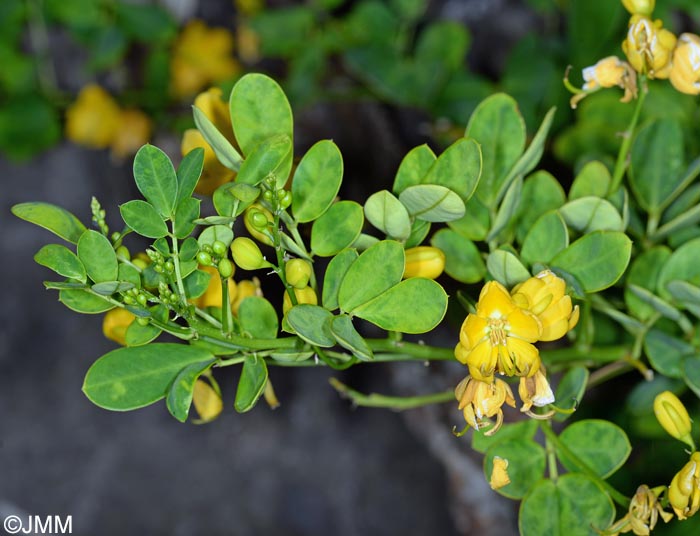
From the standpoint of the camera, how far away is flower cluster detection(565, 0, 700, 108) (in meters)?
0.73

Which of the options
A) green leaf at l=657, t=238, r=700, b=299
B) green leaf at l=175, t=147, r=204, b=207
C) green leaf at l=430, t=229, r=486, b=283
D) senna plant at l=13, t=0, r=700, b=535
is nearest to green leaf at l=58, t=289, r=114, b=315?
senna plant at l=13, t=0, r=700, b=535

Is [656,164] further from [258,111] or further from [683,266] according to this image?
[258,111]

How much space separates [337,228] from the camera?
725 mm

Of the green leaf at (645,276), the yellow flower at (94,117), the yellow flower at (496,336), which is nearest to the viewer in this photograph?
the yellow flower at (496,336)

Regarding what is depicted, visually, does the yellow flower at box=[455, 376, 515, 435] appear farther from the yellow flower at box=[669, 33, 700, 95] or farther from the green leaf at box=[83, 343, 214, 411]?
the yellow flower at box=[669, 33, 700, 95]

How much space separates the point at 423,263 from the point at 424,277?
0.20ft

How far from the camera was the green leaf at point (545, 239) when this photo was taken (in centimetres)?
76

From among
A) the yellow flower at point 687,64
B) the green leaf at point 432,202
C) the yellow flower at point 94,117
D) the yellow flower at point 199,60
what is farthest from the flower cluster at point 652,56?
the yellow flower at point 94,117

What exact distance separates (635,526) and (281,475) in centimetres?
109

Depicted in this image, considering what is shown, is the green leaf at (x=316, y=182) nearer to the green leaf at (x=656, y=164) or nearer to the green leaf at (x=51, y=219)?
the green leaf at (x=51, y=219)

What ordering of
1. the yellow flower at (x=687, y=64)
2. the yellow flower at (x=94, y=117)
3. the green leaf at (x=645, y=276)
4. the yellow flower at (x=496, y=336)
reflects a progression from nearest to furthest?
the yellow flower at (x=496, y=336), the yellow flower at (x=687, y=64), the green leaf at (x=645, y=276), the yellow flower at (x=94, y=117)

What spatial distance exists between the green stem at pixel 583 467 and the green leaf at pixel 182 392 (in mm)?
344

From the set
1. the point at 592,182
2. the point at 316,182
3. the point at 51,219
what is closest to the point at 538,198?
the point at 592,182

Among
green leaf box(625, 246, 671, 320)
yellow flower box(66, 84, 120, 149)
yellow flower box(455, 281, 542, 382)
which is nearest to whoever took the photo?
yellow flower box(455, 281, 542, 382)
